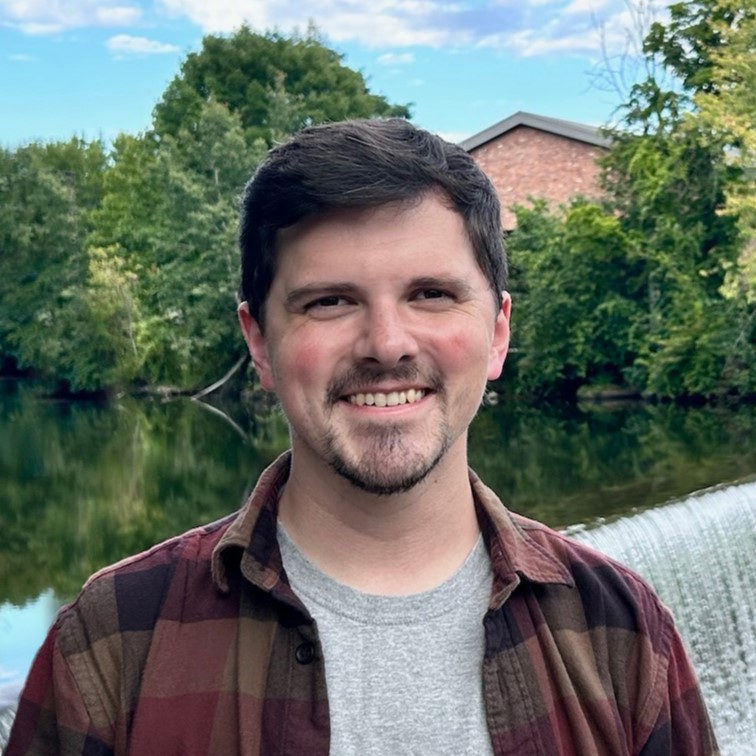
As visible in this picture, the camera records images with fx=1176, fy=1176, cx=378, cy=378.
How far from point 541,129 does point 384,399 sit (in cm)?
2228

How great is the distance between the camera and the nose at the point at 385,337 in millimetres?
1185

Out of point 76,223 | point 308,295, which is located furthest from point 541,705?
point 76,223

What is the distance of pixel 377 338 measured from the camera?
1.18 meters

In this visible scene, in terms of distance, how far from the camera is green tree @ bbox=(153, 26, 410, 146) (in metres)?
28.6

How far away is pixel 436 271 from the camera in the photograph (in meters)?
1.21

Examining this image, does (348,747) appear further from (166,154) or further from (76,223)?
(76,223)

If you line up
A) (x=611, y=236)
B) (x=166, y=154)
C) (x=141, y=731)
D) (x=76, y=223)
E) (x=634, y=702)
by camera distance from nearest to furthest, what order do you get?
1. (x=141, y=731)
2. (x=634, y=702)
3. (x=611, y=236)
4. (x=166, y=154)
5. (x=76, y=223)

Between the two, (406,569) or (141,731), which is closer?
(141,731)

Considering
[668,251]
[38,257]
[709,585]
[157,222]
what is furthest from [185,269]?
[709,585]

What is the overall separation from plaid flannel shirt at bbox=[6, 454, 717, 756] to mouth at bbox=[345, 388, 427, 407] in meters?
0.16

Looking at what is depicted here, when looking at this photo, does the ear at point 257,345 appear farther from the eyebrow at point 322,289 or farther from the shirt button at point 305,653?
the shirt button at point 305,653

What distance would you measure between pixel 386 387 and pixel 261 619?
0.27 m

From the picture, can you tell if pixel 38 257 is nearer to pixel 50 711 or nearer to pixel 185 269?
pixel 185 269

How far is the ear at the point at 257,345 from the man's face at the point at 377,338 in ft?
0.19
